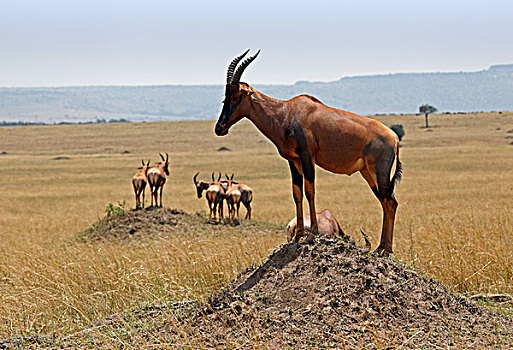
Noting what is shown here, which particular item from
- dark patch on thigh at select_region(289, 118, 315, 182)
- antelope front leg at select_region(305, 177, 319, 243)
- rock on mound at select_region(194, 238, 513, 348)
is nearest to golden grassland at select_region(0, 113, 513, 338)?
rock on mound at select_region(194, 238, 513, 348)

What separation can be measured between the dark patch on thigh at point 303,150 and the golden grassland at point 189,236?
2241 millimetres

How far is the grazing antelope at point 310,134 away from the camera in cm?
671

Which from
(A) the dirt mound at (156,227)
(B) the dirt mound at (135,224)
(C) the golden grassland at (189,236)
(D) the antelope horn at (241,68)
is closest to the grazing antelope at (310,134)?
(D) the antelope horn at (241,68)

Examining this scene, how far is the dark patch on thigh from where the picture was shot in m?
6.64

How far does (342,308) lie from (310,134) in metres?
1.96

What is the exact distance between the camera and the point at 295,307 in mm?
5953

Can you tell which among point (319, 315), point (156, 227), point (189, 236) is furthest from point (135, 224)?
point (319, 315)

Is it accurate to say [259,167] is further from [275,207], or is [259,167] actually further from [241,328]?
[241,328]

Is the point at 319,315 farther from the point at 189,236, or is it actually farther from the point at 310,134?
the point at 189,236

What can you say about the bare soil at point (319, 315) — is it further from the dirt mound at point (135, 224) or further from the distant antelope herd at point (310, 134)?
the dirt mound at point (135, 224)

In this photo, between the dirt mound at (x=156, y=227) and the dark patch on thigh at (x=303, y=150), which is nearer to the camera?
the dark patch on thigh at (x=303, y=150)

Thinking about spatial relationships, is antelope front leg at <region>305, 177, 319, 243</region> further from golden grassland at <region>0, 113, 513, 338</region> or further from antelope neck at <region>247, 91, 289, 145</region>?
golden grassland at <region>0, 113, 513, 338</region>

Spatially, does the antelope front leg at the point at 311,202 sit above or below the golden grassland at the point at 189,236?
above

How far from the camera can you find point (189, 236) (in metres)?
15.4
